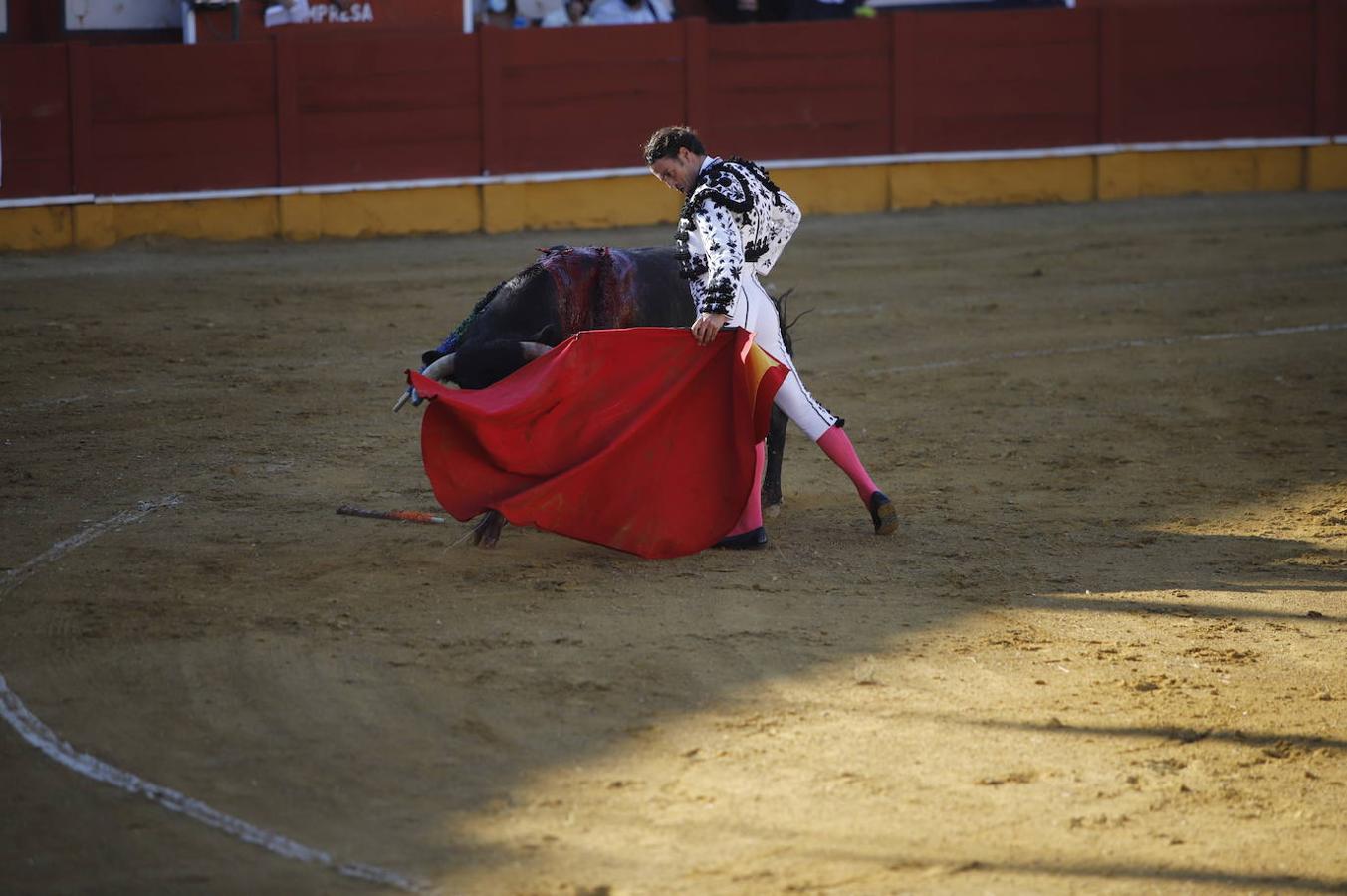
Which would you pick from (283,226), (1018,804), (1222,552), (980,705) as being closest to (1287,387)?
(1222,552)

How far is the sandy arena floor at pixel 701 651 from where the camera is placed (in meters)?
2.65

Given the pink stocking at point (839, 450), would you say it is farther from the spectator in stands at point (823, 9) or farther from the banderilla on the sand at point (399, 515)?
the spectator in stands at point (823, 9)

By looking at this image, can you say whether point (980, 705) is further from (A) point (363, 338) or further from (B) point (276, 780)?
(A) point (363, 338)

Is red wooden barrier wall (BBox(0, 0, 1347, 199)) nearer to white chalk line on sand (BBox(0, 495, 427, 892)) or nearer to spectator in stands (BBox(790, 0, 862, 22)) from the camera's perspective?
spectator in stands (BBox(790, 0, 862, 22))

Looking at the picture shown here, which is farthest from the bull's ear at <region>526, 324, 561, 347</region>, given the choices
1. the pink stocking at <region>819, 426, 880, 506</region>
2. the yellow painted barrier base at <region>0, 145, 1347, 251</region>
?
the yellow painted barrier base at <region>0, 145, 1347, 251</region>

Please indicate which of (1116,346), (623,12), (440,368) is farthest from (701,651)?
(623,12)

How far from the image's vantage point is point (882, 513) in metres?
4.42

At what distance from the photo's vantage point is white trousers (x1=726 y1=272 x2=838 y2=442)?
14.2 feet

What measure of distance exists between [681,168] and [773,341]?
511 mm

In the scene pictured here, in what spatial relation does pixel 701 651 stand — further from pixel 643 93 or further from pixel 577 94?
pixel 643 93

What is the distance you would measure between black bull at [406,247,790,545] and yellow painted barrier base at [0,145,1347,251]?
5.59 metres

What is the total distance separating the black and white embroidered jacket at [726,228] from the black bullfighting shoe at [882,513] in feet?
2.17

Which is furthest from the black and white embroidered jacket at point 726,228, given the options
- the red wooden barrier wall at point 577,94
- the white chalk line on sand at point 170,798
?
the red wooden barrier wall at point 577,94

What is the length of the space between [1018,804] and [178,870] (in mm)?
1344
